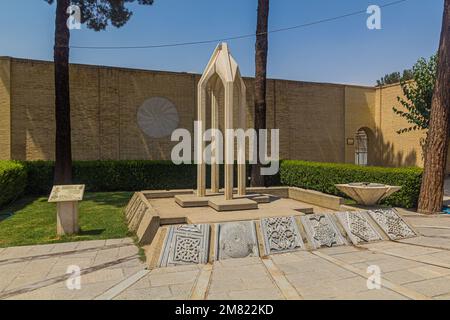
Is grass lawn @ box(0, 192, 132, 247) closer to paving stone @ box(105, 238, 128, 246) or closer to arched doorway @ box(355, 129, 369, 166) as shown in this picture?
paving stone @ box(105, 238, 128, 246)

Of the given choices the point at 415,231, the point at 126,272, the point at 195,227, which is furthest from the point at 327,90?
the point at 126,272

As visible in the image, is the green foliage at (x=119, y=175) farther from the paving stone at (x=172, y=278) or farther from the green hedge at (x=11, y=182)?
the paving stone at (x=172, y=278)

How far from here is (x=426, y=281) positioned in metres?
3.79

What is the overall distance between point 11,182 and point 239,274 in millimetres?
8640

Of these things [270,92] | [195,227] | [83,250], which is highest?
[270,92]

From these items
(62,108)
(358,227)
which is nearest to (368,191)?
(358,227)

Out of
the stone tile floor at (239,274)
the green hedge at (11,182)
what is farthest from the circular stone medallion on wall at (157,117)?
the stone tile floor at (239,274)

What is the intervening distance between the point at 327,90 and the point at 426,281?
1566 centimetres

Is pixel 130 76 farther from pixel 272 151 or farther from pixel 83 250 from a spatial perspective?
pixel 83 250

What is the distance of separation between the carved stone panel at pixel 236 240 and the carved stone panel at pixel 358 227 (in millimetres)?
1846

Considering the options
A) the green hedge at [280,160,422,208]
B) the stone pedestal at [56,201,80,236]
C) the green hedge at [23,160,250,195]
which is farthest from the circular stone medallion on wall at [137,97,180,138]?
the stone pedestal at [56,201,80,236]

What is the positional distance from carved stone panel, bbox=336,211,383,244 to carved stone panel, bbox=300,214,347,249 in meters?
0.23

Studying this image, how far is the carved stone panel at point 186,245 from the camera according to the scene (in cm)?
462

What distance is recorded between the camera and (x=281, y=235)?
5.38 metres
